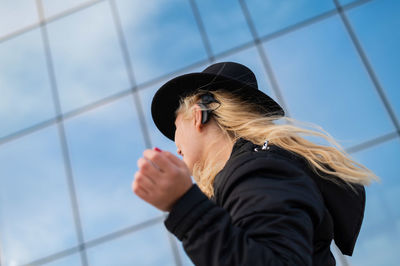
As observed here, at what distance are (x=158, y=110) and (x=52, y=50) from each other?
5.33m

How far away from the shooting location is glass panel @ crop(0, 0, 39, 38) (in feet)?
21.5

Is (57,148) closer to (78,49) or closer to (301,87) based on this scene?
(78,49)

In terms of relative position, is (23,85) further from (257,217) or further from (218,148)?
(257,217)

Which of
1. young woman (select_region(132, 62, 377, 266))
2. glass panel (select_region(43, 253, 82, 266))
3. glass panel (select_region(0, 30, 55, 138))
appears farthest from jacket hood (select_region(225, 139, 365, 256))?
glass panel (select_region(0, 30, 55, 138))

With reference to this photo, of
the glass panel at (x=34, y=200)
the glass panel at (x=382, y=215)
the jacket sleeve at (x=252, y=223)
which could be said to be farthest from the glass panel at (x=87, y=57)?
the jacket sleeve at (x=252, y=223)

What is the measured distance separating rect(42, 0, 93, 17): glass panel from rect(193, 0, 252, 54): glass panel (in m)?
1.91

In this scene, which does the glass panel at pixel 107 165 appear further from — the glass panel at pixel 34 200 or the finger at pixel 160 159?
the finger at pixel 160 159

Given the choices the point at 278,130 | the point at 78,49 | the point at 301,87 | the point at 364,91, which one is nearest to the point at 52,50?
the point at 78,49

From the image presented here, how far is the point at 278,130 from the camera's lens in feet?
4.00

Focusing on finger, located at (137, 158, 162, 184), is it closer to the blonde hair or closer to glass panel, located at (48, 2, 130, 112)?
the blonde hair

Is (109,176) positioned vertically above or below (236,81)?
above

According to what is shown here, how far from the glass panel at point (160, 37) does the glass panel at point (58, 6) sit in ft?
2.66

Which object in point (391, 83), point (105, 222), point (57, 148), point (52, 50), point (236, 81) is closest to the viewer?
point (236, 81)

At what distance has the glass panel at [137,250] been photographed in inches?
206
